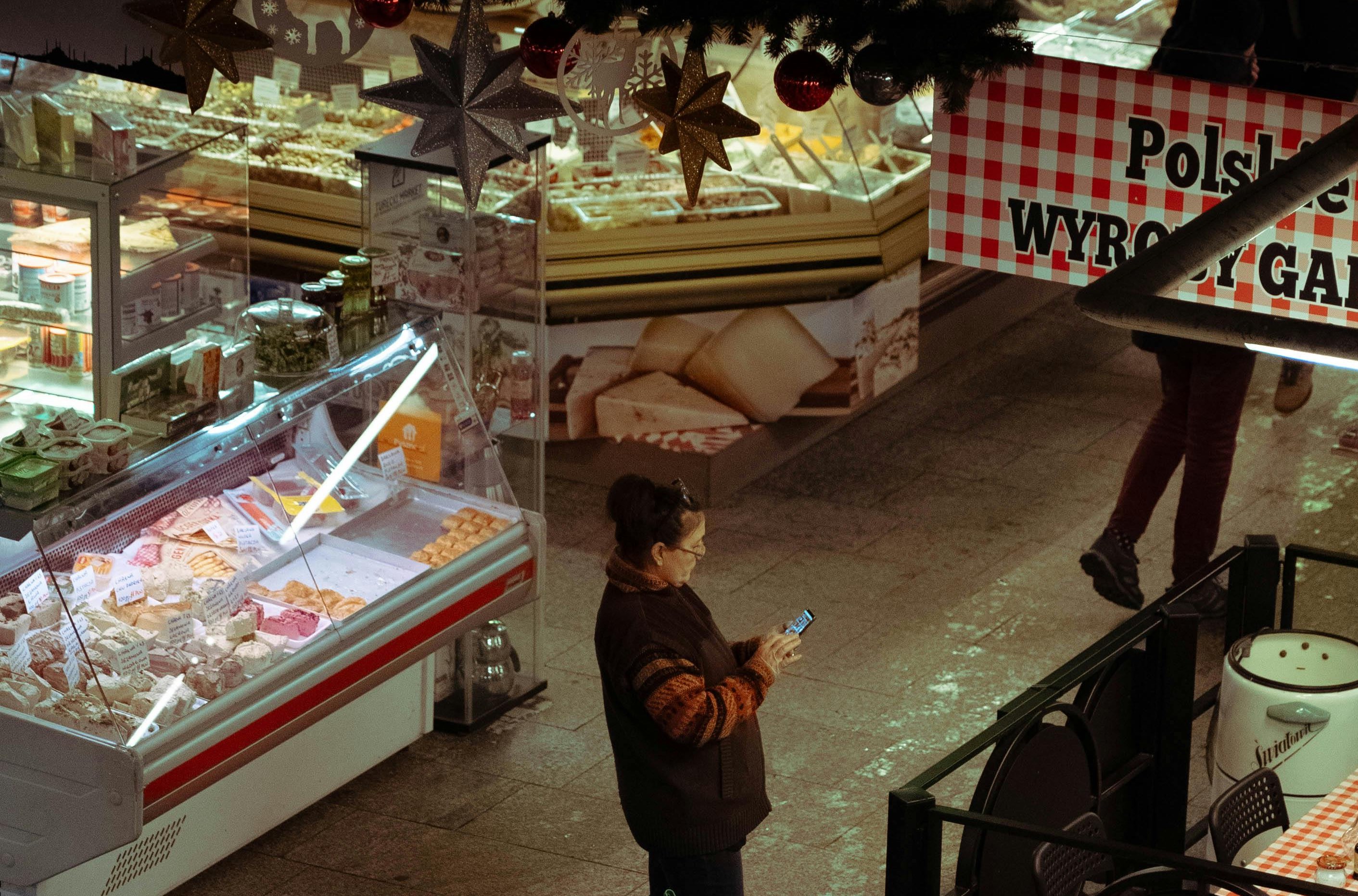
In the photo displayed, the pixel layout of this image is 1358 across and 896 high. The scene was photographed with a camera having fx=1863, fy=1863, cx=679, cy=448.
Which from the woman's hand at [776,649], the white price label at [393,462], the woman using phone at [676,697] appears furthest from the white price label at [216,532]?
the woman's hand at [776,649]

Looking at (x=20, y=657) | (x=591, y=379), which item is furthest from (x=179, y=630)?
(x=591, y=379)

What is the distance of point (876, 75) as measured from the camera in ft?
16.3

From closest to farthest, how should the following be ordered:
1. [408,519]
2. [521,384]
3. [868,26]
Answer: [868,26], [408,519], [521,384]

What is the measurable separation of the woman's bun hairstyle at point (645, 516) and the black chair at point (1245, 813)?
149 cm

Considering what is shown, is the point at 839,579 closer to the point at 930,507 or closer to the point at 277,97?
the point at 930,507

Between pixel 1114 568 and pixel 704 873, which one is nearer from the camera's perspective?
pixel 704 873

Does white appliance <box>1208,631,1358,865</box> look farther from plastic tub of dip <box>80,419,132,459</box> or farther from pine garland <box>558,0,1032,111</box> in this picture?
plastic tub of dip <box>80,419,132,459</box>

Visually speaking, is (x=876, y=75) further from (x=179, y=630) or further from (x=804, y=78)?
(x=179, y=630)

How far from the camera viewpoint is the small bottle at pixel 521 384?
6.67 meters

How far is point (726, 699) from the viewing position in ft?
15.1

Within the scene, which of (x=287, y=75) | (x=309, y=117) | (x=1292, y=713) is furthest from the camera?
(x=287, y=75)

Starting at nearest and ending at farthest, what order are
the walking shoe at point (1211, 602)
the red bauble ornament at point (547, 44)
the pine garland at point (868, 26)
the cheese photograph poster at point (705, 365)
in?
the pine garland at point (868, 26) → the red bauble ornament at point (547, 44) → the walking shoe at point (1211, 602) → the cheese photograph poster at point (705, 365)

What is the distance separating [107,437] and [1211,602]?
15.1ft

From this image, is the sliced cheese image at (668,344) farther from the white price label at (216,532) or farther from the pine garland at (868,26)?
the pine garland at (868,26)
